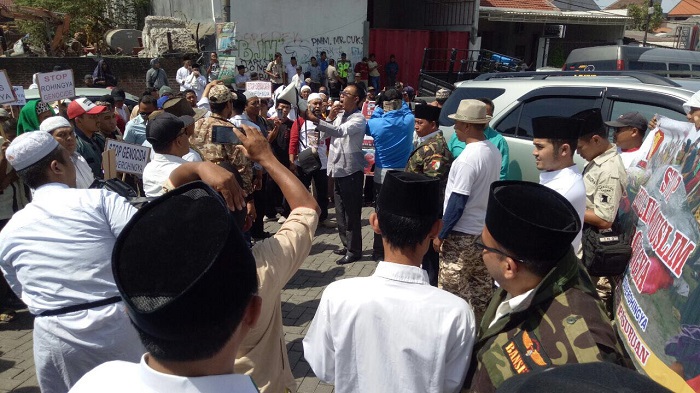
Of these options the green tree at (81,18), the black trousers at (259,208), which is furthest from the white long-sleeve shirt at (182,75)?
the black trousers at (259,208)

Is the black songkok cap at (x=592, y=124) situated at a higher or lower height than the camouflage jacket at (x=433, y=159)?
higher

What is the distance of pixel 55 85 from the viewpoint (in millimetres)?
7004

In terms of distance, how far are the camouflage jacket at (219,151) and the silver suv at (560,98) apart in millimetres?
2831

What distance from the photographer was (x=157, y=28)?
59.9 feet

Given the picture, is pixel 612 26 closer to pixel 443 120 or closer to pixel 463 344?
pixel 443 120

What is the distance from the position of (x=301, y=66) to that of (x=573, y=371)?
63.4ft

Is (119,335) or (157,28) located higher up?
(157,28)

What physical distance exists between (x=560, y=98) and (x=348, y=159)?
2409 mm

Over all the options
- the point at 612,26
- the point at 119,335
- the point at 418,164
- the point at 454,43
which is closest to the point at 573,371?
the point at 119,335

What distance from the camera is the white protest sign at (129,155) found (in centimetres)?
544

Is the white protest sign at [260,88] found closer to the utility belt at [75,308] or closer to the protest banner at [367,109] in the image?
the protest banner at [367,109]

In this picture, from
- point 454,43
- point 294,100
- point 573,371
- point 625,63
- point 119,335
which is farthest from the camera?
point 454,43

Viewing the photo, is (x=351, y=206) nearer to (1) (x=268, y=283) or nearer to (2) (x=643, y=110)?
(2) (x=643, y=110)

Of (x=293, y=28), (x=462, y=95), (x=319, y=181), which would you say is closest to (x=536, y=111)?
(x=462, y=95)
